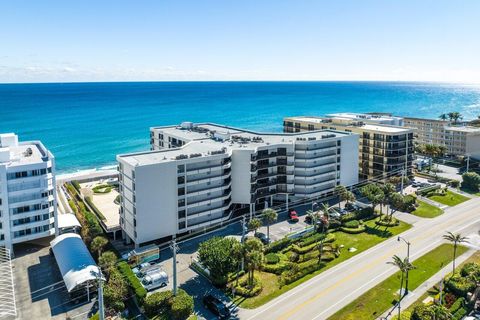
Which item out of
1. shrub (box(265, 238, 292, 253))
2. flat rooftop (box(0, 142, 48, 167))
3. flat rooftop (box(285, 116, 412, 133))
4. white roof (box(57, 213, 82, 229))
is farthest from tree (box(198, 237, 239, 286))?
flat rooftop (box(285, 116, 412, 133))

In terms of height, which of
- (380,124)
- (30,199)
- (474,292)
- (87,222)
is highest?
(380,124)

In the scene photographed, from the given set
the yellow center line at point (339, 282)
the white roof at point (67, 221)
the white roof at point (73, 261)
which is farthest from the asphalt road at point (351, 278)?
the white roof at point (67, 221)

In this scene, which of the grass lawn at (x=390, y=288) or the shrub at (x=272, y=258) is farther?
the shrub at (x=272, y=258)

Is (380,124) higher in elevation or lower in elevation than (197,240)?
higher

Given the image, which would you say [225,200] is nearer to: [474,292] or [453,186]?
[474,292]

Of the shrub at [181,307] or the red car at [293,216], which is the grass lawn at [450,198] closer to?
the red car at [293,216]

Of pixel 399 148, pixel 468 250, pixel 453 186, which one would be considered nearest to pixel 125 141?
pixel 399 148
